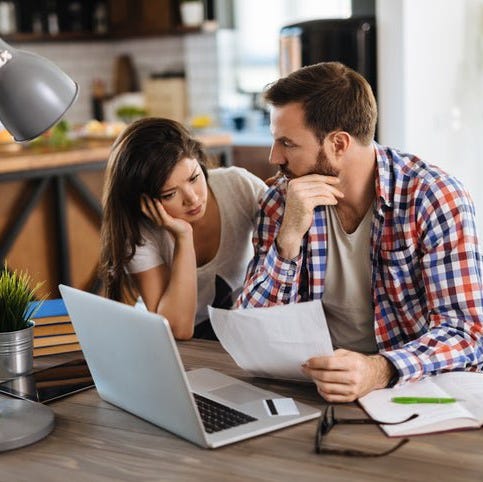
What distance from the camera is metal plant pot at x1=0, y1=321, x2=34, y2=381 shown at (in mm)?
1925

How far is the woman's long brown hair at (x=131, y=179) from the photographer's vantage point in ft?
8.02

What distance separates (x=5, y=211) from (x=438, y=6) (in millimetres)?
2239

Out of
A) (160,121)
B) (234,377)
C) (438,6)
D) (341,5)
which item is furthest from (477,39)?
(234,377)

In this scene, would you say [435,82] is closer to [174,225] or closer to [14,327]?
[174,225]

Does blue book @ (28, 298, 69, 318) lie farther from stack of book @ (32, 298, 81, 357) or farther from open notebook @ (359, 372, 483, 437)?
open notebook @ (359, 372, 483, 437)

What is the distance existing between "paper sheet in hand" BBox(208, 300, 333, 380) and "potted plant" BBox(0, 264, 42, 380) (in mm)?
411

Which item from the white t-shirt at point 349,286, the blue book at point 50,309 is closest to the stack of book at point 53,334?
the blue book at point 50,309

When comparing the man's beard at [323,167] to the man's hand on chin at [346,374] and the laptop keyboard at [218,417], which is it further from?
the laptop keyboard at [218,417]

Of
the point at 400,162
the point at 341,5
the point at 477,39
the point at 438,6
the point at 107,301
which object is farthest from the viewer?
the point at 341,5

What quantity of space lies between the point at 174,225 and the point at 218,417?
3.12 ft

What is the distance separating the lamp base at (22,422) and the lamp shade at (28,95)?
521 millimetres

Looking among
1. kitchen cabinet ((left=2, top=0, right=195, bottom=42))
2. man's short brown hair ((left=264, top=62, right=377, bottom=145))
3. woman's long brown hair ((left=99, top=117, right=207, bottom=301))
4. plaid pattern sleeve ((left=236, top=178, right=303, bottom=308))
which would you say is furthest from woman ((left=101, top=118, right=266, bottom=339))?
kitchen cabinet ((left=2, top=0, right=195, bottom=42))

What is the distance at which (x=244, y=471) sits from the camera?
1450 mm

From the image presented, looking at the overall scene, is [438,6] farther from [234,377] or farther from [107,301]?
[107,301]
